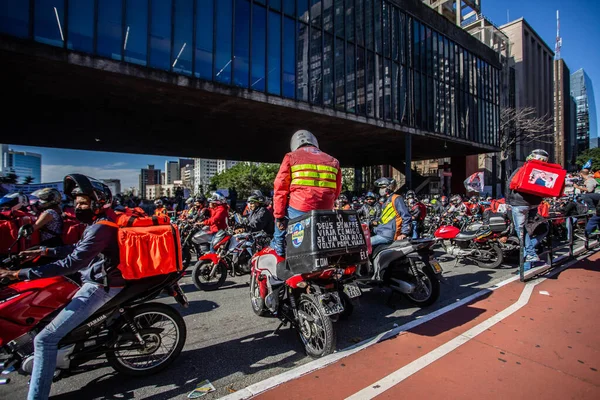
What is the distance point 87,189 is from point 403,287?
386 centimetres

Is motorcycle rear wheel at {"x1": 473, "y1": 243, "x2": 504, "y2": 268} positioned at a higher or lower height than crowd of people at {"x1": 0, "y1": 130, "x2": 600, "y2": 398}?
lower

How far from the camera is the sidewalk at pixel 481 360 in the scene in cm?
255

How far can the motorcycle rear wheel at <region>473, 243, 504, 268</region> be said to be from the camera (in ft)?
21.3

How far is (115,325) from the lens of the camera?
2797mm

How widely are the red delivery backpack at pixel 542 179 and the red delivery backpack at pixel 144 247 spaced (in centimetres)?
575

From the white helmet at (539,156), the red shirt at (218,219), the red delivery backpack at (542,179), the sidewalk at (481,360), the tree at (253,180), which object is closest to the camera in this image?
the sidewalk at (481,360)

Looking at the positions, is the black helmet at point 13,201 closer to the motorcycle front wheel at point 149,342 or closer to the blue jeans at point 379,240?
the motorcycle front wheel at point 149,342

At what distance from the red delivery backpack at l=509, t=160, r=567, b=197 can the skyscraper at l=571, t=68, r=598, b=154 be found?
104m

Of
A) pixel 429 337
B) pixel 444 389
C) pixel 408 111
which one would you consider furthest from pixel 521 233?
pixel 408 111

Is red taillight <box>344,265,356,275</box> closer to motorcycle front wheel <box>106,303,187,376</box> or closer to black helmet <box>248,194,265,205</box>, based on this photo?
motorcycle front wheel <box>106,303,187,376</box>

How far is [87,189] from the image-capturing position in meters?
2.65

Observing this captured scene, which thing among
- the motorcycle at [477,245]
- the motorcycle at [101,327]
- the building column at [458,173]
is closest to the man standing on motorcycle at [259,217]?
the motorcycle at [477,245]

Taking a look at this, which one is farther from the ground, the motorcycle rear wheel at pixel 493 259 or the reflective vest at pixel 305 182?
the reflective vest at pixel 305 182

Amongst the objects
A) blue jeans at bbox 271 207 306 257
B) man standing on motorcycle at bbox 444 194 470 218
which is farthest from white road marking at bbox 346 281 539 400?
man standing on motorcycle at bbox 444 194 470 218
